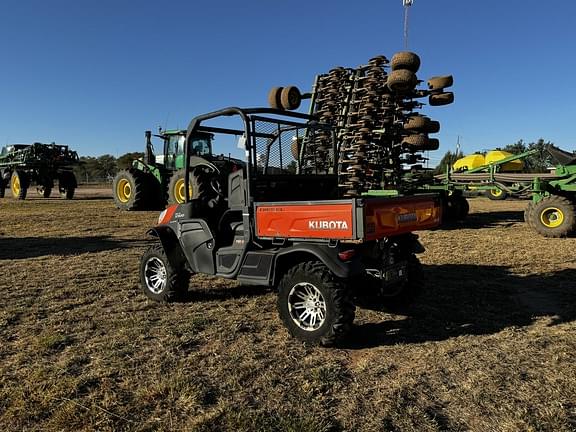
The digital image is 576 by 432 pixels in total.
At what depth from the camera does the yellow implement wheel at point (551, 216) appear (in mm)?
10070

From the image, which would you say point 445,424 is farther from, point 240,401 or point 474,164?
point 474,164

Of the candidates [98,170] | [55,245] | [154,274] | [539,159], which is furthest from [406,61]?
[98,170]

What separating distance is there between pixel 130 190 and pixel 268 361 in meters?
13.0

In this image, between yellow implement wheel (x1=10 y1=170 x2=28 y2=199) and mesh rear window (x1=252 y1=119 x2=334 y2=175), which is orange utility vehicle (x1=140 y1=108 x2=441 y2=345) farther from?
yellow implement wheel (x1=10 y1=170 x2=28 y2=199)

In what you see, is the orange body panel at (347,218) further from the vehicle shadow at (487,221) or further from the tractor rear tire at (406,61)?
the vehicle shadow at (487,221)

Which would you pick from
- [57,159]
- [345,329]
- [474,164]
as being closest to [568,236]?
[345,329]

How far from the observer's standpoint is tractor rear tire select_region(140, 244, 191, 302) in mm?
5219

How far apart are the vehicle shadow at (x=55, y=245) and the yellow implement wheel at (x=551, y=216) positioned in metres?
8.07

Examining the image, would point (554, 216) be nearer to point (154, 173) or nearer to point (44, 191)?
point (154, 173)

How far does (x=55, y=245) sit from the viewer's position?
9008mm

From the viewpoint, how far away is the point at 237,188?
464cm

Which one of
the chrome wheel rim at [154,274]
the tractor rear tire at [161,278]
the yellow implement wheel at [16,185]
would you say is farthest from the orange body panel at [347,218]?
the yellow implement wheel at [16,185]

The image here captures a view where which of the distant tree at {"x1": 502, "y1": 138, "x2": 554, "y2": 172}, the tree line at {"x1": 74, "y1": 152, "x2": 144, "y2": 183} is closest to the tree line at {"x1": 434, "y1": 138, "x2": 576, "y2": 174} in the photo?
the distant tree at {"x1": 502, "y1": 138, "x2": 554, "y2": 172}

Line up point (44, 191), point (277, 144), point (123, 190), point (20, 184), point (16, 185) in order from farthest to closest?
point (44, 191) → point (16, 185) → point (20, 184) → point (123, 190) → point (277, 144)
